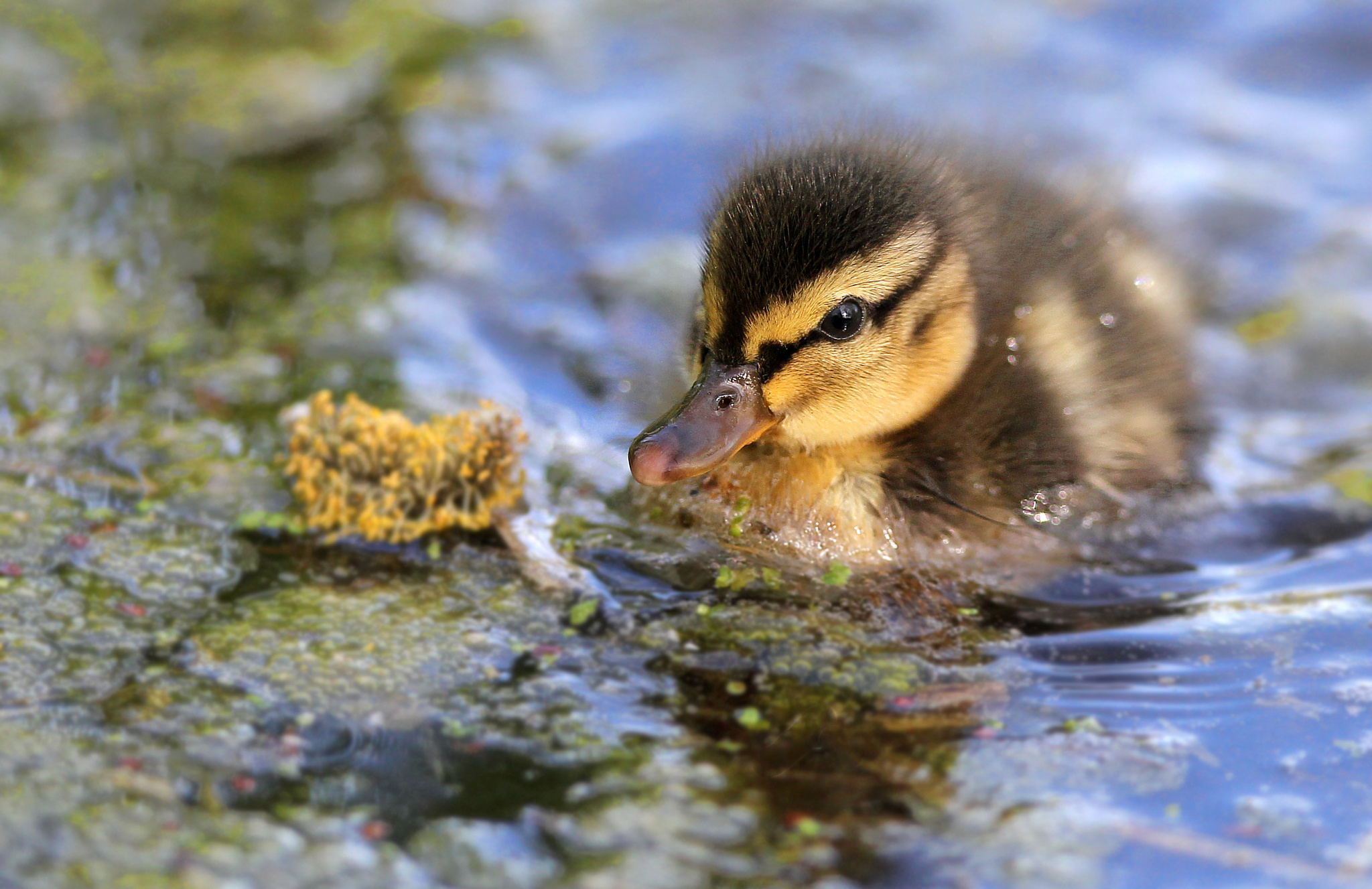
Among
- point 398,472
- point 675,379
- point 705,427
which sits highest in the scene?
point 675,379

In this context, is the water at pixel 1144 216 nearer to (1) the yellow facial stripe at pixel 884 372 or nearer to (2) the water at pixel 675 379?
(2) the water at pixel 675 379

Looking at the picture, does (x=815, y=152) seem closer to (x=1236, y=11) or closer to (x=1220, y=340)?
(x=1220, y=340)

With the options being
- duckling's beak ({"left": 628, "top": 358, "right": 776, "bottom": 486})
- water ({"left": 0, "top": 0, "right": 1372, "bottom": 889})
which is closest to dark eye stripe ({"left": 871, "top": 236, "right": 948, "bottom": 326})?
duckling's beak ({"left": 628, "top": 358, "right": 776, "bottom": 486})

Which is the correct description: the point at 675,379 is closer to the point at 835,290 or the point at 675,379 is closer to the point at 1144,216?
the point at 835,290

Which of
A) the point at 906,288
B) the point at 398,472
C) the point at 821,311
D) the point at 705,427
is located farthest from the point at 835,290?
the point at 398,472

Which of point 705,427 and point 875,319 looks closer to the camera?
point 705,427

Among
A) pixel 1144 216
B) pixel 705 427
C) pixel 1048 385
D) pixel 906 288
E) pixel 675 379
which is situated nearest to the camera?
pixel 705 427
